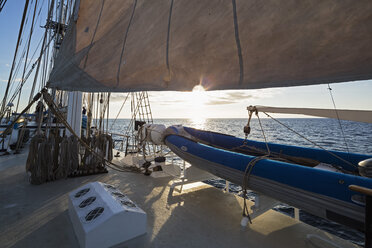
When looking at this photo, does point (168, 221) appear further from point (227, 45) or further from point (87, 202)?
point (227, 45)

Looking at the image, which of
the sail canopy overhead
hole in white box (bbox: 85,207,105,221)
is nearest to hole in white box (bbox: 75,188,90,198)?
hole in white box (bbox: 85,207,105,221)

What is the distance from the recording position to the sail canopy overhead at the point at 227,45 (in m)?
1.12

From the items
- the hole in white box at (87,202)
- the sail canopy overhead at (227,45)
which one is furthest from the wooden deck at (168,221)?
the sail canopy overhead at (227,45)

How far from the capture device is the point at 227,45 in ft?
4.82

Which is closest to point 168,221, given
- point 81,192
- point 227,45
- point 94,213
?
point 94,213

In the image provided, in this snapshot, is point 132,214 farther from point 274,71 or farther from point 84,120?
point 84,120

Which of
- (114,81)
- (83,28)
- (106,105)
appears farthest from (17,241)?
(106,105)

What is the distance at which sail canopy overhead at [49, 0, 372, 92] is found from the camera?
112 centimetres

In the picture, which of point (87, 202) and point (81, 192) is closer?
point (87, 202)

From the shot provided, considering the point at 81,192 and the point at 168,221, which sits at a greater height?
the point at 81,192

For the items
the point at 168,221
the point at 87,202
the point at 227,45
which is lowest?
the point at 168,221

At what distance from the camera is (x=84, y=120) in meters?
13.1

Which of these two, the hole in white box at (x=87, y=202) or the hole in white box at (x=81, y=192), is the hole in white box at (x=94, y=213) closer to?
the hole in white box at (x=87, y=202)

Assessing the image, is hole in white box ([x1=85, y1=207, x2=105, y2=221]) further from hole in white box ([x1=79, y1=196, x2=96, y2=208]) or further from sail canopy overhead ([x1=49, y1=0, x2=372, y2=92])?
sail canopy overhead ([x1=49, y1=0, x2=372, y2=92])
